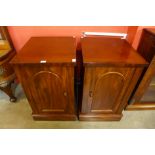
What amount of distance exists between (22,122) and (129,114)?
3.82ft

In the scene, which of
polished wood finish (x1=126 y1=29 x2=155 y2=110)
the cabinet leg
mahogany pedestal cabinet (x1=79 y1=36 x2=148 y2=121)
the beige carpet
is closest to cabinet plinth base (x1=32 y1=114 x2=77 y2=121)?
the beige carpet

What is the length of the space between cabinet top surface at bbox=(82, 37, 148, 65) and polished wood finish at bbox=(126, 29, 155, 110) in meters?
0.16

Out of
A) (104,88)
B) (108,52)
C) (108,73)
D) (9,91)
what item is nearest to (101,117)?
(104,88)

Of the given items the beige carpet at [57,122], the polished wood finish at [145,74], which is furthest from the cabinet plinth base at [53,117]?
the polished wood finish at [145,74]

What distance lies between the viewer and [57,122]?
1338 mm

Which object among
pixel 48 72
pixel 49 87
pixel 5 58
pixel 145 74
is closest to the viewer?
pixel 48 72

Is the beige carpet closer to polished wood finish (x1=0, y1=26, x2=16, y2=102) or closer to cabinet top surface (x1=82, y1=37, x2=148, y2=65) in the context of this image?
polished wood finish (x1=0, y1=26, x2=16, y2=102)

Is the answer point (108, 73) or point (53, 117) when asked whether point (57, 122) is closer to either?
point (53, 117)

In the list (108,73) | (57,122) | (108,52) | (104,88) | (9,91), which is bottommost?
(57,122)

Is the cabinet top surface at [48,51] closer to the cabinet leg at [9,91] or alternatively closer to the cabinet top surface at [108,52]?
the cabinet top surface at [108,52]

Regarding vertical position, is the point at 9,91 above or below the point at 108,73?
below

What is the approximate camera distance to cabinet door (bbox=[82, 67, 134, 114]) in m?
0.91

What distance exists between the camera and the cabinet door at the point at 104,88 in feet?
2.97

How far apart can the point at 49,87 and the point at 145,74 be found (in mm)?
839
